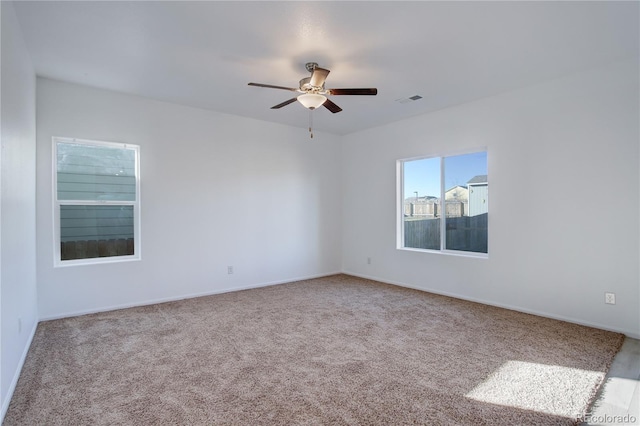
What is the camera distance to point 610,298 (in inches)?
136

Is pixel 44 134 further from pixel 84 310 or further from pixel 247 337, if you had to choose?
pixel 247 337

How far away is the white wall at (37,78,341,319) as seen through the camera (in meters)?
3.93

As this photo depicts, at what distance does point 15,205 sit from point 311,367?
2.63 meters

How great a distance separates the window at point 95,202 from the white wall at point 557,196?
4.19m

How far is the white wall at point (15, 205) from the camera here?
2.20 meters

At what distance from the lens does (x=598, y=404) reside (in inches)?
86.8

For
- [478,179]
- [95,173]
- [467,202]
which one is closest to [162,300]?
[95,173]

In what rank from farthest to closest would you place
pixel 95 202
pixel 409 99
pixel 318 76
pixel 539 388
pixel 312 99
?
pixel 409 99
pixel 95 202
pixel 312 99
pixel 318 76
pixel 539 388

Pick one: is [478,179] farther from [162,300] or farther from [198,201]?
[162,300]

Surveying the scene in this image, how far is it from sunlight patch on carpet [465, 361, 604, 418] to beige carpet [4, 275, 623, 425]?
0.03ft

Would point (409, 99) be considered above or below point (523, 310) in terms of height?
above

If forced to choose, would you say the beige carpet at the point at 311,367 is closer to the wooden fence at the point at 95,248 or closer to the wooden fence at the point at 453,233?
the wooden fence at the point at 95,248

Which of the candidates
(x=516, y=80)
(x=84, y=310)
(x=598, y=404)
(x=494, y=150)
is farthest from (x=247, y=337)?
(x=516, y=80)

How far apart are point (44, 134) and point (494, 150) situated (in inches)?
214
